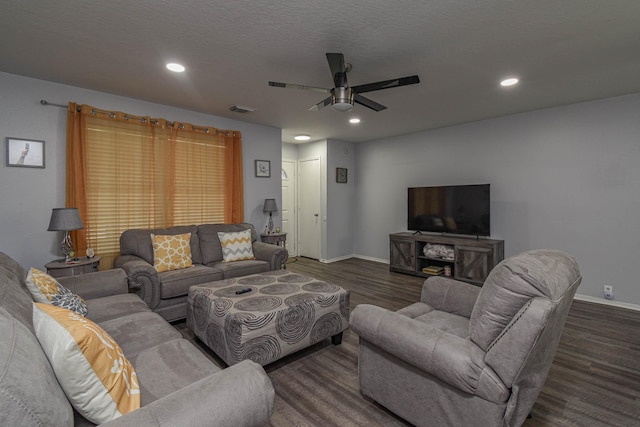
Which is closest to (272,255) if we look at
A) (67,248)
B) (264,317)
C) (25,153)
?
(264,317)

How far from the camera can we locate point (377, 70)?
280cm

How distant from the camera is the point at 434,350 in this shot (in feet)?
4.75

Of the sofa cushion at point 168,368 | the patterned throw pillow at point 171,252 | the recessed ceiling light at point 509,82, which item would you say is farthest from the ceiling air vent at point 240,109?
the sofa cushion at point 168,368

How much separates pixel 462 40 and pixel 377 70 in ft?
2.49

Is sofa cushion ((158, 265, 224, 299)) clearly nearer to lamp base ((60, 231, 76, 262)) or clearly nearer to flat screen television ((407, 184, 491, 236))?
lamp base ((60, 231, 76, 262))

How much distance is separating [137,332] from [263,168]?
348 centimetres

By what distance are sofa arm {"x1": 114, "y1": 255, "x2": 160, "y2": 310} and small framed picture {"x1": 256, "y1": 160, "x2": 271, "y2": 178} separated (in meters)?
2.40

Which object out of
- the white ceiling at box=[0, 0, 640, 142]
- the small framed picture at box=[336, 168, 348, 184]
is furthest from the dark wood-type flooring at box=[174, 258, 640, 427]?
the small framed picture at box=[336, 168, 348, 184]

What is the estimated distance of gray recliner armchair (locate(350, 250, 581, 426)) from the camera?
124cm

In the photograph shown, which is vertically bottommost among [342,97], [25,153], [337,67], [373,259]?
[373,259]

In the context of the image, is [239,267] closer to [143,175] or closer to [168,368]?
[143,175]

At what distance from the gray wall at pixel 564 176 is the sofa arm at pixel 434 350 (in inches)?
141

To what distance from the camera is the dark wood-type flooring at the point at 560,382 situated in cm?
183

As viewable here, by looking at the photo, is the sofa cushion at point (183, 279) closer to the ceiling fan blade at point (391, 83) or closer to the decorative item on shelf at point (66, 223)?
the decorative item on shelf at point (66, 223)
